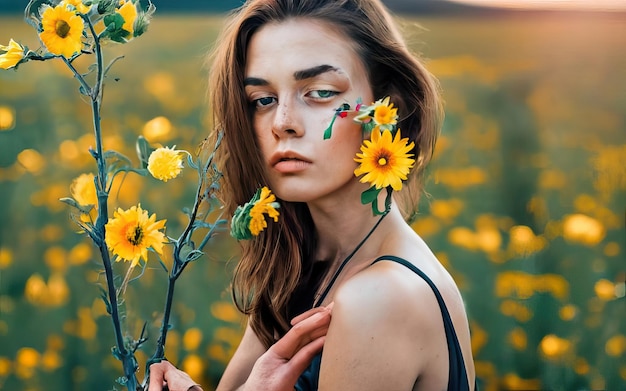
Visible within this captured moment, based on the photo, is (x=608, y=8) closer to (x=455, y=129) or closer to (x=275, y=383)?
(x=455, y=129)

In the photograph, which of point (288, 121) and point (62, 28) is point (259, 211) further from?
point (62, 28)

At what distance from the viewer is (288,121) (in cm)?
168

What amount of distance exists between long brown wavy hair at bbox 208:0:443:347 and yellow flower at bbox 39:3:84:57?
0.40 metres

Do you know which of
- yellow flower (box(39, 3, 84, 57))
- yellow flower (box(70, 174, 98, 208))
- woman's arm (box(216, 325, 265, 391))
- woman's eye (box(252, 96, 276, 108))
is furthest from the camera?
woman's arm (box(216, 325, 265, 391))

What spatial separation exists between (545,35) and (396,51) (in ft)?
4.94

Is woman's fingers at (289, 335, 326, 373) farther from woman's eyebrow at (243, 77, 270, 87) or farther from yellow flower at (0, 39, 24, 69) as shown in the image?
yellow flower at (0, 39, 24, 69)

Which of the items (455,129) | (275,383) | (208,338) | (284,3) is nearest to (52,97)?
(208,338)

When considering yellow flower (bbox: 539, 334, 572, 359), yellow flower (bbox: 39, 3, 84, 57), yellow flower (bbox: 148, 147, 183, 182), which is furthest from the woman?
yellow flower (bbox: 539, 334, 572, 359)

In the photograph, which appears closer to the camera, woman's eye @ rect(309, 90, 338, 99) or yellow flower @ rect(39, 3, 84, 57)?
yellow flower @ rect(39, 3, 84, 57)

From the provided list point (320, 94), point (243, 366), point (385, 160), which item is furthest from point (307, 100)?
point (243, 366)

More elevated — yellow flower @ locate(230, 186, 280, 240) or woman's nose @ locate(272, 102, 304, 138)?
woman's nose @ locate(272, 102, 304, 138)

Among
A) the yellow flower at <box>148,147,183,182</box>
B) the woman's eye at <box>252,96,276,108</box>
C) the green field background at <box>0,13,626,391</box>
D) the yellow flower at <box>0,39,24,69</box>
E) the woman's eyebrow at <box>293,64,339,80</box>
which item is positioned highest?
the yellow flower at <box>0,39,24,69</box>

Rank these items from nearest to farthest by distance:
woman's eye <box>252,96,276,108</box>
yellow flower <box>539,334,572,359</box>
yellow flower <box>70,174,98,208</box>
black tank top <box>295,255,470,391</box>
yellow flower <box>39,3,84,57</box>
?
yellow flower <box>39,3,84,57</box> → yellow flower <box>70,174,98,208</box> → black tank top <box>295,255,470,391</box> → woman's eye <box>252,96,276,108</box> → yellow flower <box>539,334,572,359</box>

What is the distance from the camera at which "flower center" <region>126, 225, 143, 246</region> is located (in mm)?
1478
